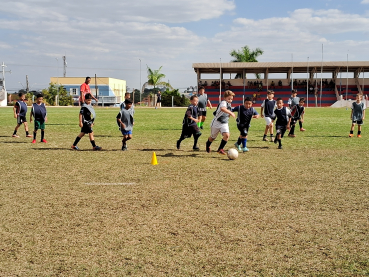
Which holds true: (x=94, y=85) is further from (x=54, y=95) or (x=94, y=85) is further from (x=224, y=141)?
(x=224, y=141)

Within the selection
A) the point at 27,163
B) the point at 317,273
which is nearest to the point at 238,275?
the point at 317,273

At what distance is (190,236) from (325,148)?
9019 millimetres

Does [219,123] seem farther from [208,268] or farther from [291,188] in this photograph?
[208,268]

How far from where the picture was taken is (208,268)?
3.69 meters

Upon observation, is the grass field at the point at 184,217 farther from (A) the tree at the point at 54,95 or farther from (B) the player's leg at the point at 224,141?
(A) the tree at the point at 54,95

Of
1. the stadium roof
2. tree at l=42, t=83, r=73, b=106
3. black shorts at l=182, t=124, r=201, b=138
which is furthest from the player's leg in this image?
tree at l=42, t=83, r=73, b=106

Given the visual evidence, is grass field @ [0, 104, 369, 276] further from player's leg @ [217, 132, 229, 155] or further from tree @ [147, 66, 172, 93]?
tree @ [147, 66, 172, 93]

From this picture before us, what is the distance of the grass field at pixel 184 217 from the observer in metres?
3.79

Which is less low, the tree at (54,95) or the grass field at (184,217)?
the tree at (54,95)

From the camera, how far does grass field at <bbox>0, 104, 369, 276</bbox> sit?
3795 millimetres

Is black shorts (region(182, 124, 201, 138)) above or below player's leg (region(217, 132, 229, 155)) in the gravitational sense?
above

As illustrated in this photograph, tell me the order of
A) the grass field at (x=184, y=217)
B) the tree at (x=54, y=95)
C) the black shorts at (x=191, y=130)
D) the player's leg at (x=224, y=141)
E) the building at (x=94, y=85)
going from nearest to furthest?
1. the grass field at (x=184, y=217)
2. the player's leg at (x=224, y=141)
3. the black shorts at (x=191, y=130)
4. the tree at (x=54, y=95)
5. the building at (x=94, y=85)

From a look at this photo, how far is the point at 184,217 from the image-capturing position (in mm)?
5199

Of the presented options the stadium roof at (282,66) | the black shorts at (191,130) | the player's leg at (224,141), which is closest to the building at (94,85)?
the stadium roof at (282,66)
